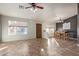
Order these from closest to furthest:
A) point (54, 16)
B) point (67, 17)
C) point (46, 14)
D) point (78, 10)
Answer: point (78, 10) → point (67, 17) → point (54, 16) → point (46, 14)

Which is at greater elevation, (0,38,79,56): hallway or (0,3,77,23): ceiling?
(0,3,77,23): ceiling

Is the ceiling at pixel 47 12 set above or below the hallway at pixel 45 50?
above

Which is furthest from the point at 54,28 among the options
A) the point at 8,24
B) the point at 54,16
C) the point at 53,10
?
the point at 8,24

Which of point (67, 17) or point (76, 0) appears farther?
point (67, 17)

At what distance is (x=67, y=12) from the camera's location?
3.46 metres

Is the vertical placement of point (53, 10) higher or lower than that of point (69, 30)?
higher

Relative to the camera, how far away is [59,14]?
367 cm

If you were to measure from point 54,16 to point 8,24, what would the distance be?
1.62 meters

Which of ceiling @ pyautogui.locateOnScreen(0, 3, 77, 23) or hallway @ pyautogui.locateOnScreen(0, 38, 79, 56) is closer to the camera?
hallway @ pyautogui.locateOnScreen(0, 38, 79, 56)

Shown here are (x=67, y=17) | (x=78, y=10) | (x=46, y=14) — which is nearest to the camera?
(x=78, y=10)

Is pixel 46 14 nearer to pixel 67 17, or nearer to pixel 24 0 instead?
pixel 67 17

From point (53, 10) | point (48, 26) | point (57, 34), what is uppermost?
point (53, 10)

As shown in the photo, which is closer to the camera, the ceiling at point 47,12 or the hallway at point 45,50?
the hallway at point 45,50

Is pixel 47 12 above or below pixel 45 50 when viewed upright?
above
